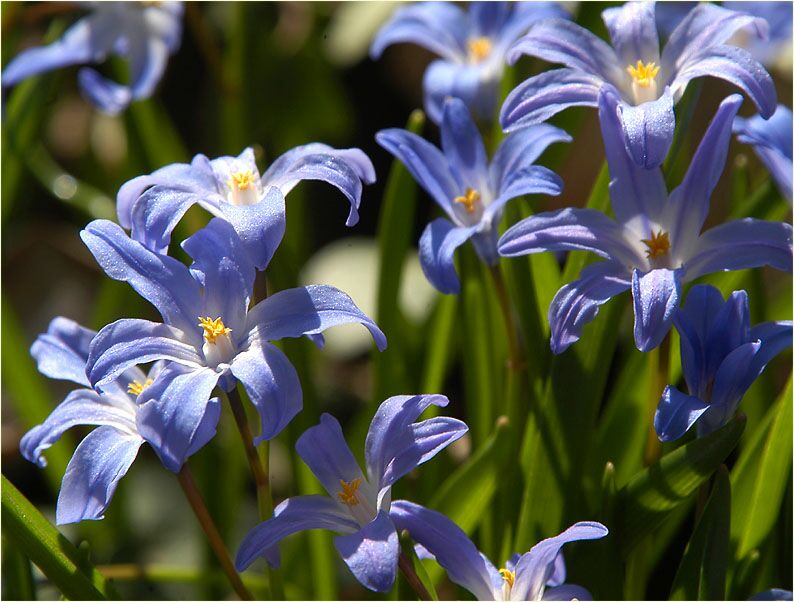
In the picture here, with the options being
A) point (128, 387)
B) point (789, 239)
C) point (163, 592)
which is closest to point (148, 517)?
point (163, 592)

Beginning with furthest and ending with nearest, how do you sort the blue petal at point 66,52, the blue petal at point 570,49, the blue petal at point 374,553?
the blue petal at point 66,52
the blue petal at point 570,49
the blue petal at point 374,553

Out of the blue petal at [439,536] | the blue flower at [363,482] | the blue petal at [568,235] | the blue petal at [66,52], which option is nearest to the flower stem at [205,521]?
the blue flower at [363,482]


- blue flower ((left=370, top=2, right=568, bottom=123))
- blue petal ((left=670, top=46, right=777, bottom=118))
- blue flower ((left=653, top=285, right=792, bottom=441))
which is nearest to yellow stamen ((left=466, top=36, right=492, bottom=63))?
blue flower ((left=370, top=2, right=568, bottom=123))

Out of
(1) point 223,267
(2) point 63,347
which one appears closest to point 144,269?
(1) point 223,267

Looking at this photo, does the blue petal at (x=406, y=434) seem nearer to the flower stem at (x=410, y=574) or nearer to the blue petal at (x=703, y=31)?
→ the flower stem at (x=410, y=574)

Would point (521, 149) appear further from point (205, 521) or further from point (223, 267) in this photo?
point (205, 521)

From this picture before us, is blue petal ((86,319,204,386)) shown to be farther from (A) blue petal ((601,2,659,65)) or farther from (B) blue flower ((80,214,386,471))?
(A) blue petal ((601,2,659,65))

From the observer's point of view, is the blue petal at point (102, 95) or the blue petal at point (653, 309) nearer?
the blue petal at point (653, 309)
